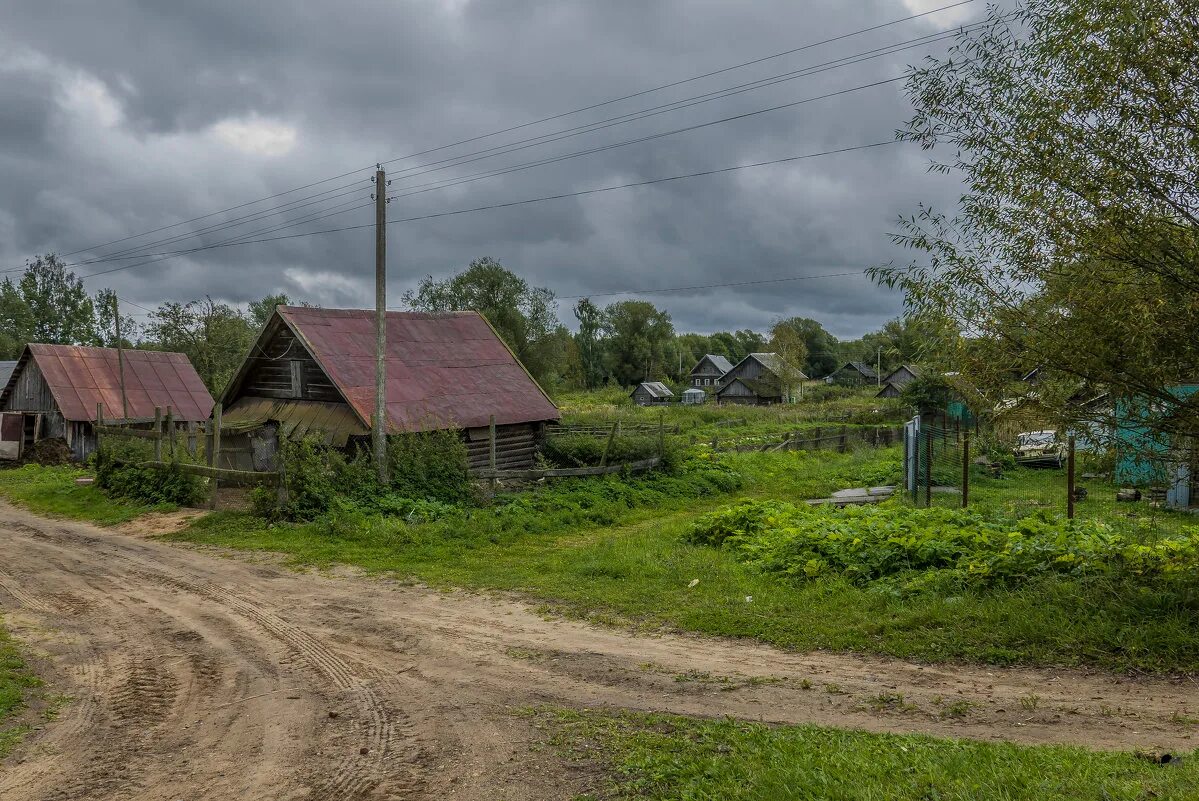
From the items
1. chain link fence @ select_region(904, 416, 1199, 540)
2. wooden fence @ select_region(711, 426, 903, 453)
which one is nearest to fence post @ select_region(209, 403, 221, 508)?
chain link fence @ select_region(904, 416, 1199, 540)

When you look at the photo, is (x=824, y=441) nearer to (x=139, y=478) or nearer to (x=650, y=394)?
(x=139, y=478)

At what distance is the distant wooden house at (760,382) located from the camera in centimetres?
7600

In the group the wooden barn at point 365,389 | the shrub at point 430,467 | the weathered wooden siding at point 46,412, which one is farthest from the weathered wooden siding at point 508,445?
the weathered wooden siding at point 46,412

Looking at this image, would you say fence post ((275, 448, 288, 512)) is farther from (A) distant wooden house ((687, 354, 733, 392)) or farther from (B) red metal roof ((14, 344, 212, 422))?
(A) distant wooden house ((687, 354, 733, 392))

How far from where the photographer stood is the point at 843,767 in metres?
5.11

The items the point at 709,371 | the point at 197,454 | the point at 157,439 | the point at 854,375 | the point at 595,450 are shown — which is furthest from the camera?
the point at 709,371

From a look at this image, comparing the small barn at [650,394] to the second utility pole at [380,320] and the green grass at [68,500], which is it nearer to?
the green grass at [68,500]

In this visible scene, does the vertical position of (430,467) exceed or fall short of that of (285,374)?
it falls short

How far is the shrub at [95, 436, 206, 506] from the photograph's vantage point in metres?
18.8

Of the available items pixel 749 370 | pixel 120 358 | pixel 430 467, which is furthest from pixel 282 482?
pixel 749 370

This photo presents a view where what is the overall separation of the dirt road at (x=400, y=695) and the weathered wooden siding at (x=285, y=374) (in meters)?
10.2

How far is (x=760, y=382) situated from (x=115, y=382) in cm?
5891

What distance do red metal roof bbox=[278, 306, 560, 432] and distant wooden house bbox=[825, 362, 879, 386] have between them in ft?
262

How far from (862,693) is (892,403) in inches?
2114
